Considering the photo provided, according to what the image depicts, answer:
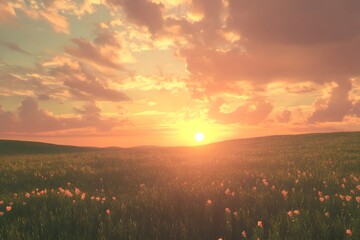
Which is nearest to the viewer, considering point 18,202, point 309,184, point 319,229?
point 319,229

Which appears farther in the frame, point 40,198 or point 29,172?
point 29,172

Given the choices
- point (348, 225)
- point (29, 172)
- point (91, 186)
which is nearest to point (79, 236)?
point (348, 225)

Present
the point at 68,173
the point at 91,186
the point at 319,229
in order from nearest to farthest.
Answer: the point at 319,229 → the point at 91,186 → the point at 68,173

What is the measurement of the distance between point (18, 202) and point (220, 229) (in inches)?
164

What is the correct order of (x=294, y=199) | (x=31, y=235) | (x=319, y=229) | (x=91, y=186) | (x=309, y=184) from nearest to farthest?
(x=319, y=229), (x=31, y=235), (x=294, y=199), (x=309, y=184), (x=91, y=186)

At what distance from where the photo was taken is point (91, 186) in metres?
9.95

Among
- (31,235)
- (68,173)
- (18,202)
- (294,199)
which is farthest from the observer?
(68,173)

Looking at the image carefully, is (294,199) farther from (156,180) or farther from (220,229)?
(156,180)

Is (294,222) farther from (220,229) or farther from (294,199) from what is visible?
(294,199)

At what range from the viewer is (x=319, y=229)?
4.16 metres

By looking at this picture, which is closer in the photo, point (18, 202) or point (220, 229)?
point (220, 229)

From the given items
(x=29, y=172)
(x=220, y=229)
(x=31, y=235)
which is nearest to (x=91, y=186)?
(x=29, y=172)

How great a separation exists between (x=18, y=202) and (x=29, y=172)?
709cm

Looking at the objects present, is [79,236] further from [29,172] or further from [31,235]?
[29,172]
